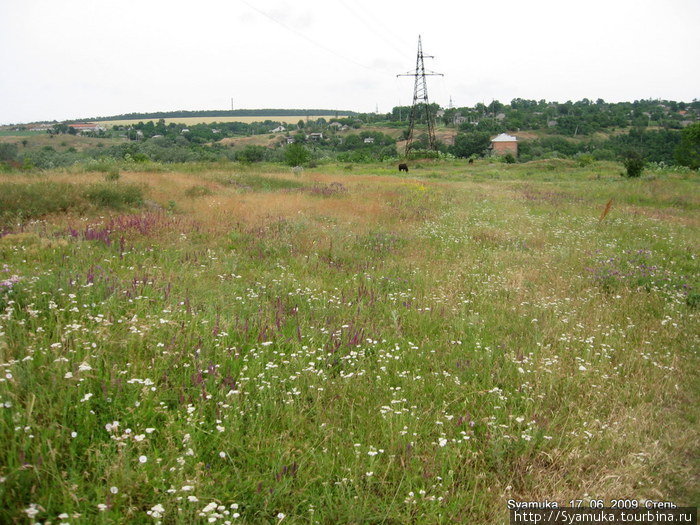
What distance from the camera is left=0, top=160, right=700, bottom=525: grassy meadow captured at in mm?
2744

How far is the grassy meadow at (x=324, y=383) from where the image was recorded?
9.00ft

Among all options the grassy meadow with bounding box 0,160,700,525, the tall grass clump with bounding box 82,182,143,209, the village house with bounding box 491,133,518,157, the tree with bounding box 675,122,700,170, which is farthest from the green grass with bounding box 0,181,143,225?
the village house with bounding box 491,133,518,157

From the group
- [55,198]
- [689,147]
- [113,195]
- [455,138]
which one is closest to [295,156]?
[113,195]

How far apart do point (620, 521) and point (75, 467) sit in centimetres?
385

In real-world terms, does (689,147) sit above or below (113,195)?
above

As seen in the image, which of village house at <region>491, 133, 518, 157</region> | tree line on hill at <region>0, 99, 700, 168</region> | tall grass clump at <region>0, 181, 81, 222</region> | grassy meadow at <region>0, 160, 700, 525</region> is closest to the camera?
grassy meadow at <region>0, 160, 700, 525</region>

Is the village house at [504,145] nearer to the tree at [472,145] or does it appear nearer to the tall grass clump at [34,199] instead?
the tree at [472,145]

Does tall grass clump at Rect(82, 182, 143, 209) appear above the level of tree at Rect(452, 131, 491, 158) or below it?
below

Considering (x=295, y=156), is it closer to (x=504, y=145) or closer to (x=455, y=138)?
(x=455, y=138)

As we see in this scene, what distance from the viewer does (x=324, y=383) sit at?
407cm

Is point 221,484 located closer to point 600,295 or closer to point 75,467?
point 75,467

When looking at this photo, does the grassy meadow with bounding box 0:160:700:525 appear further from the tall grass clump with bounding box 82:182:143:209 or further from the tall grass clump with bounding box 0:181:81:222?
the tall grass clump with bounding box 82:182:143:209

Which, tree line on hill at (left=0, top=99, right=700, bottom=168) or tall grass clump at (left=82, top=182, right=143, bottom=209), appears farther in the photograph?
tree line on hill at (left=0, top=99, right=700, bottom=168)

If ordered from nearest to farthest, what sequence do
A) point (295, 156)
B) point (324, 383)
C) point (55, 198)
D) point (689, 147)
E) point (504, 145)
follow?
point (324, 383)
point (55, 198)
point (295, 156)
point (689, 147)
point (504, 145)
